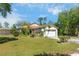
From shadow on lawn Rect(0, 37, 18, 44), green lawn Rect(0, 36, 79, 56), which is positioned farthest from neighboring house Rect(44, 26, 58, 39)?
shadow on lawn Rect(0, 37, 18, 44)

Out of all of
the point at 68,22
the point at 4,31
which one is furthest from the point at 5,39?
the point at 68,22

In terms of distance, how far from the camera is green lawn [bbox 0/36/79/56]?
16.6ft

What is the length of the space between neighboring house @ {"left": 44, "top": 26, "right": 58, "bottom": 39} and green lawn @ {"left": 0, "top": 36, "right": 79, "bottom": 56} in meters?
0.05

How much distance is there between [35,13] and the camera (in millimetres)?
5086

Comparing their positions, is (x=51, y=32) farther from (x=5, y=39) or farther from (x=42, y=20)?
(x=5, y=39)

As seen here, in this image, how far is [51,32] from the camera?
511 cm

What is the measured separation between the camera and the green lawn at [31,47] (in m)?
5.07

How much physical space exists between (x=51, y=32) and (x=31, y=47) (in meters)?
0.26

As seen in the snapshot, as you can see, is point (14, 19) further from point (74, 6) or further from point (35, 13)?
point (74, 6)

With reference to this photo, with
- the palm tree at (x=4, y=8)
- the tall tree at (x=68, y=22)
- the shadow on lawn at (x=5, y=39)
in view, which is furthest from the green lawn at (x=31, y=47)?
the palm tree at (x=4, y=8)

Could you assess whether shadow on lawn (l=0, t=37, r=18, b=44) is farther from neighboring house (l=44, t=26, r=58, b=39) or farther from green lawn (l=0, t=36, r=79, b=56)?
neighboring house (l=44, t=26, r=58, b=39)

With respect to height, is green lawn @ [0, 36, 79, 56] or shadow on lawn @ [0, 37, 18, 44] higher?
shadow on lawn @ [0, 37, 18, 44]

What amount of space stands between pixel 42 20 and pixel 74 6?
1.18 feet

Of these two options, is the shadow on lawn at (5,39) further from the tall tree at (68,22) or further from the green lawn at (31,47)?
the tall tree at (68,22)
